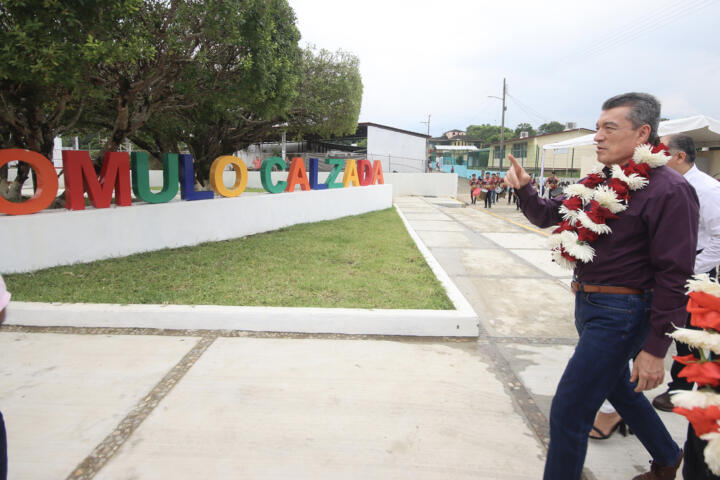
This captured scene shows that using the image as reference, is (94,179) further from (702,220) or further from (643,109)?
(702,220)

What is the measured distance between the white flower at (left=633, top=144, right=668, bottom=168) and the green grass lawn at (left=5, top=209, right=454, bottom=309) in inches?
108

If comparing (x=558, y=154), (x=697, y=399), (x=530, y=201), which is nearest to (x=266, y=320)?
(x=530, y=201)

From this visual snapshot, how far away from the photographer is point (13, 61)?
4.46m

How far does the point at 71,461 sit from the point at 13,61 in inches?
164

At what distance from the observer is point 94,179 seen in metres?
6.16

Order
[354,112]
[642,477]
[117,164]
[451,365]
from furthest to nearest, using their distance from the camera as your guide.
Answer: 1. [354,112]
2. [117,164]
3. [451,365]
4. [642,477]

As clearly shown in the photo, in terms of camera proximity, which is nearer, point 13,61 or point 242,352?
point 242,352

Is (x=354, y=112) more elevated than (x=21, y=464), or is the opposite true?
(x=354, y=112)

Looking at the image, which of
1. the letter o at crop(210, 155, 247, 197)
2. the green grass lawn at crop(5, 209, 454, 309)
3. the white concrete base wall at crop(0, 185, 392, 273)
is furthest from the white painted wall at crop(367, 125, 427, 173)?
the green grass lawn at crop(5, 209, 454, 309)

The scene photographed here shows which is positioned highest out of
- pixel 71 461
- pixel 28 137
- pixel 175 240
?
pixel 28 137

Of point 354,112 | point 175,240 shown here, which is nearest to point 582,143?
point 354,112

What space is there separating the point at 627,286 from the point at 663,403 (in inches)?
70.1

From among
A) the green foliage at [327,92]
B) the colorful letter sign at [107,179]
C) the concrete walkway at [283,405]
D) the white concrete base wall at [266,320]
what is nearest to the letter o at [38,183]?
the colorful letter sign at [107,179]

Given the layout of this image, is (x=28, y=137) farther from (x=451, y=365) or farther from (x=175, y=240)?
(x=451, y=365)
